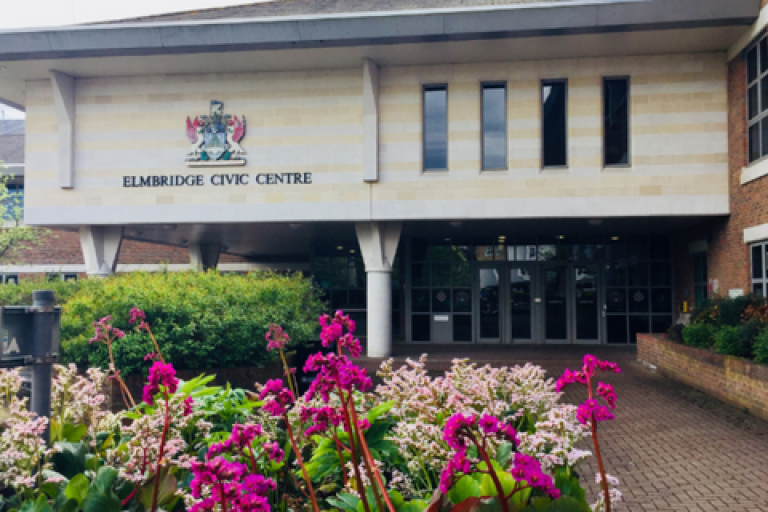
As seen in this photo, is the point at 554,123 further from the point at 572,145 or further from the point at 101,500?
the point at 101,500

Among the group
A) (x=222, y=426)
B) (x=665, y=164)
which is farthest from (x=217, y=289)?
(x=665, y=164)

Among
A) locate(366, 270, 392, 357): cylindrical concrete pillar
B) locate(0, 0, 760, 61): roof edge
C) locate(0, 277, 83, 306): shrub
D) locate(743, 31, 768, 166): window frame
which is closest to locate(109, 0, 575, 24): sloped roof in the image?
locate(0, 0, 760, 61): roof edge

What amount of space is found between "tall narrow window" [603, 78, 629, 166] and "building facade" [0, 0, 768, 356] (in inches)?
1.9

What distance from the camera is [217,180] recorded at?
16359 millimetres

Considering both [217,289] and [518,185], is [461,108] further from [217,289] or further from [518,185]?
[217,289]

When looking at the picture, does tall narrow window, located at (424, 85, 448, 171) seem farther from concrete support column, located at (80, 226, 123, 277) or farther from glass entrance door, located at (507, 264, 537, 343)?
concrete support column, located at (80, 226, 123, 277)

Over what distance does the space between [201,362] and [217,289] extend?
5.00ft

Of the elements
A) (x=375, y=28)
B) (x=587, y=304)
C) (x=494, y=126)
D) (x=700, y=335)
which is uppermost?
(x=375, y=28)

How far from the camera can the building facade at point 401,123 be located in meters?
14.4

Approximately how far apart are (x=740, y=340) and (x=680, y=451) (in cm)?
372

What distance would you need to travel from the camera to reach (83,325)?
8.69 m

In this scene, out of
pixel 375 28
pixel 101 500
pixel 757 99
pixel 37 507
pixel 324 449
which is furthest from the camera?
pixel 375 28

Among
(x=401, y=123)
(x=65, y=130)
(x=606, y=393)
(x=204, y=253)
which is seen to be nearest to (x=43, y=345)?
(x=606, y=393)

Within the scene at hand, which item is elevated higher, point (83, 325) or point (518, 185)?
point (518, 185)
